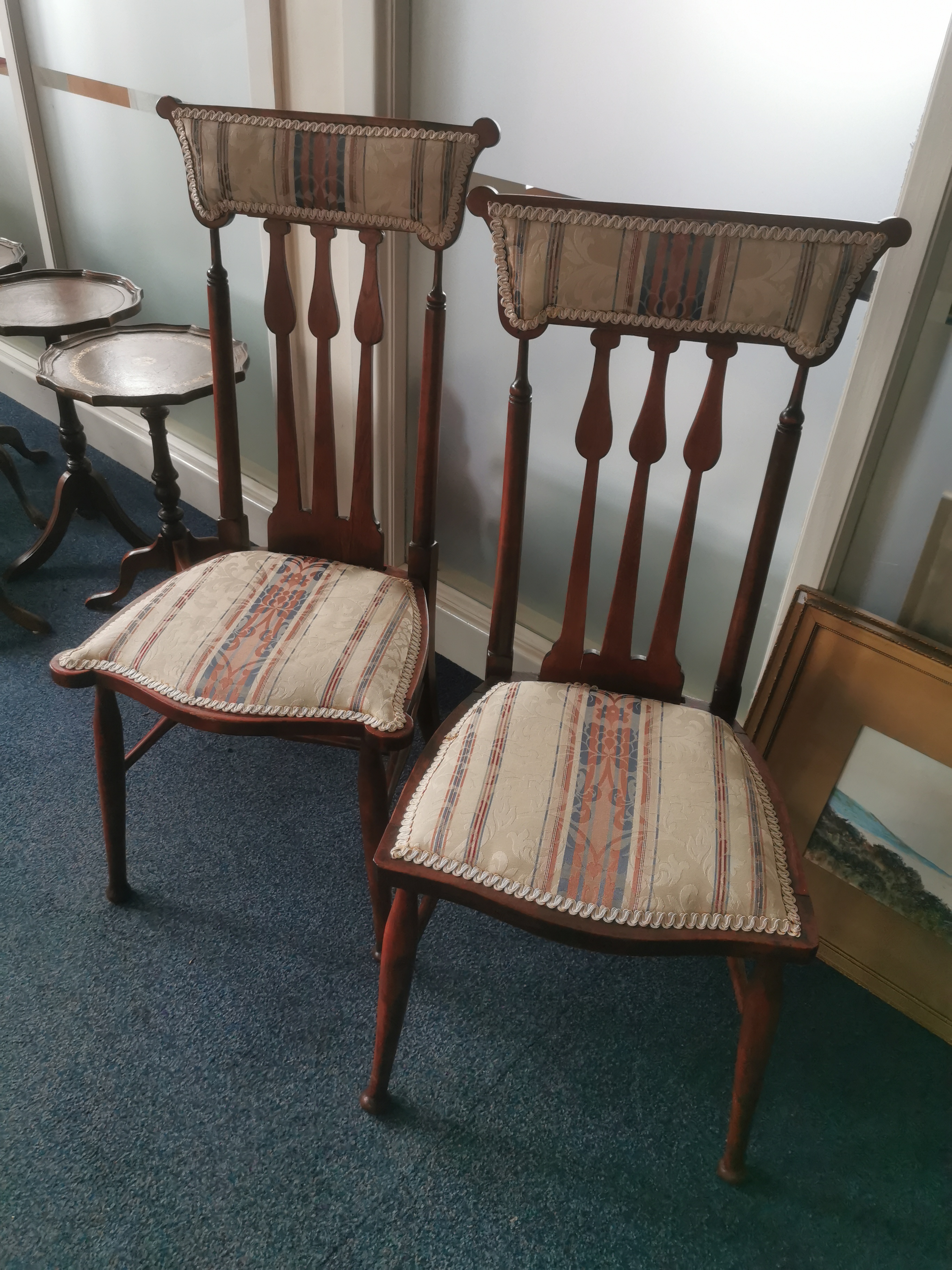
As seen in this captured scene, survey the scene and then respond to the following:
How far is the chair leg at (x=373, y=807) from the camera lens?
45.9 inches

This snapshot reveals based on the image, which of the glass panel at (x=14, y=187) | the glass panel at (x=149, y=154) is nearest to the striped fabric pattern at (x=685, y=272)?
the glass panel at (x=149, y=154)

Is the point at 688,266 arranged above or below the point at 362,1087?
above

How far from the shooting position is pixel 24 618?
1.97 m

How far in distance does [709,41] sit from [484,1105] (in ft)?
4.77

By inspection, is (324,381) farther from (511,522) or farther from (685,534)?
(685,534)

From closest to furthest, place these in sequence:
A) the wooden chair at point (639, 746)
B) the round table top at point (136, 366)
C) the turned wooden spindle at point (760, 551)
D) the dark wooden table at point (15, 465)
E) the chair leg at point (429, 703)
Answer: the wooden chair at point (639, 746), the turned wooden spindle at point (760, 551), the chair leg at point (429, 703), the round table top at point (136, 366), the dark wooden table at point (15, 465)

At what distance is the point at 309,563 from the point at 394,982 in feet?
2.10

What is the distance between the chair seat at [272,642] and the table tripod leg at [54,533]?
962 mm

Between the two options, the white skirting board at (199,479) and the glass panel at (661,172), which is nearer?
the glass panel at (661,172)

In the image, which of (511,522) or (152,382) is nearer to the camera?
(511,522)

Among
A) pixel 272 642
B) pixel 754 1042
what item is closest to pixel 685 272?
pixel 272 642

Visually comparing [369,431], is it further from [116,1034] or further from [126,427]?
[126,427]

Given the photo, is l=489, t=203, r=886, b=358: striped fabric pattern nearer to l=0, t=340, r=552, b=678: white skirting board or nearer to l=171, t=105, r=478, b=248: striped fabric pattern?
l=171, t=105, r=478, b=248: striped fabric pattern

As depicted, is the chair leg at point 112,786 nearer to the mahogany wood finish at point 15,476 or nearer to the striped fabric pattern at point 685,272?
the striped fabric pattern at point 685,272
